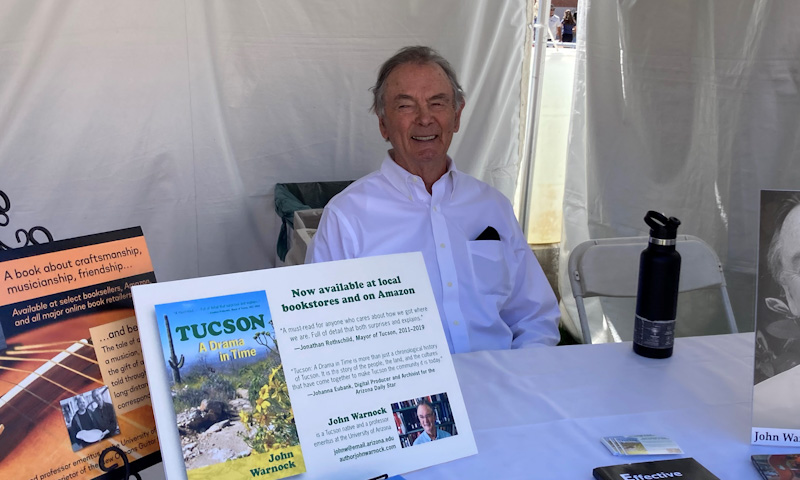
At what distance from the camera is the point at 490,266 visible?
6.67ft

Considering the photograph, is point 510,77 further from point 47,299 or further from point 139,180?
point 47,299

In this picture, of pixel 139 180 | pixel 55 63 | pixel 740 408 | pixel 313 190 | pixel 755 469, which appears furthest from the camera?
pixel 313 190

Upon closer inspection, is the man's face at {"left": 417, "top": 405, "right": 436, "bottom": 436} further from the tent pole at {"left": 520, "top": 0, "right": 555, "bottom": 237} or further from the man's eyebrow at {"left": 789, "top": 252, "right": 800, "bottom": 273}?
the tent pole at {"left": 520, "top": 0, "right": 555, "bottom": 237}

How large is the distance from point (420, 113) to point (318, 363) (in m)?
1.25

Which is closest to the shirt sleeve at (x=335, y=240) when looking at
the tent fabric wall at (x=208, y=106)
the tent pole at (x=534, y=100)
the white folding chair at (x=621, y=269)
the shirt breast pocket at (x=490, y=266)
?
the shirt breast pocket at (x=490, y=266)

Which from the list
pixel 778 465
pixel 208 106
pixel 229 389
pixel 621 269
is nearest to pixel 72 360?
pixel 229 389

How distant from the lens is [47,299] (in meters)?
0.94

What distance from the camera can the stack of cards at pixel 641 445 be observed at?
3.62 feet

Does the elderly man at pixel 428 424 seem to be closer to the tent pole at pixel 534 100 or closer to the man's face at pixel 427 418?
the man's face at pixel 427 418

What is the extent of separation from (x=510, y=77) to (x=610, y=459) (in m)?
3.11

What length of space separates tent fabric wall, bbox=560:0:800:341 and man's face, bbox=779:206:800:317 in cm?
166

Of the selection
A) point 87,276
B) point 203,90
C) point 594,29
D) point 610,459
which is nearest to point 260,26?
point 203,90

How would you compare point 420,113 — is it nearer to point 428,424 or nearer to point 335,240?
point 335,240

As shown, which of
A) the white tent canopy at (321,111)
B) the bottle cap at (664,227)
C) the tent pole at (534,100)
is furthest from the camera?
the tent pole at (534,100)
